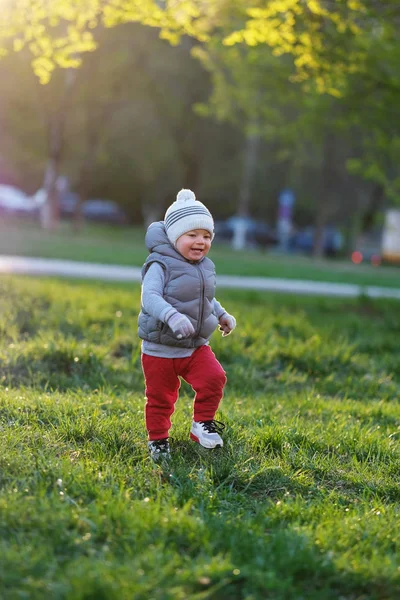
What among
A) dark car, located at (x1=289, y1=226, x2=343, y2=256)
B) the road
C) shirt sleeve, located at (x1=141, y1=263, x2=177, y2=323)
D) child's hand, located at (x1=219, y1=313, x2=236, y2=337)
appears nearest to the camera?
shirt sleeve, located at (x1=141, y1=263, x2=177, y2=323)

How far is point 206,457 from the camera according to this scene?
3834 millimetres

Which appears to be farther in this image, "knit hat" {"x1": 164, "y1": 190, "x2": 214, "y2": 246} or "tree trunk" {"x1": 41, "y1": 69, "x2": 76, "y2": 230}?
"tree trunk" {"x1": 41, "y1": 69, "x2": 76, "y2": 230}

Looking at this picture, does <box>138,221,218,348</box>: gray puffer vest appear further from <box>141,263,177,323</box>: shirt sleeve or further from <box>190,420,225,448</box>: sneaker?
<box>190,420,225,448</box>: sneaker

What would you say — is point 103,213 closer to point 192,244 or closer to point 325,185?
point 325,185

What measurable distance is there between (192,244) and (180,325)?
542 mm

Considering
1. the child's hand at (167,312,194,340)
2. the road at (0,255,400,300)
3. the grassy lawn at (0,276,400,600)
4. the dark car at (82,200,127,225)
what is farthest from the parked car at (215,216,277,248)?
the child's hand at (167,312,194,340)

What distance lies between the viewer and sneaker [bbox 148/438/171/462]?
3729mm

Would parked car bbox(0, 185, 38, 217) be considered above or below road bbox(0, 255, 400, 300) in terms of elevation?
above

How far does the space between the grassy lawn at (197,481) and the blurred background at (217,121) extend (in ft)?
16.9

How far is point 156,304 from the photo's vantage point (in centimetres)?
360

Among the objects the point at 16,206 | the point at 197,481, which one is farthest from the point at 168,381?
the point at 16,206

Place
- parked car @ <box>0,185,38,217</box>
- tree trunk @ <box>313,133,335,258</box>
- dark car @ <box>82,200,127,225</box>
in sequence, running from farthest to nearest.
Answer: dark car @ <box>82,200,127,225</box> → parked car @ <box>0,185,38,217</box> → tree trunk @ <box>313,133,335,258</box>

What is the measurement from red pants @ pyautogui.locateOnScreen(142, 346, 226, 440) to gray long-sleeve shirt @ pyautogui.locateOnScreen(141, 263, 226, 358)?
0.03m

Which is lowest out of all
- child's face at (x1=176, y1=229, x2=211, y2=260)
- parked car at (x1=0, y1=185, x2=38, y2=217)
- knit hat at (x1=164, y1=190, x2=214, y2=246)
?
child's face at (x1=176, y1=229, x2=211, y2=260)
